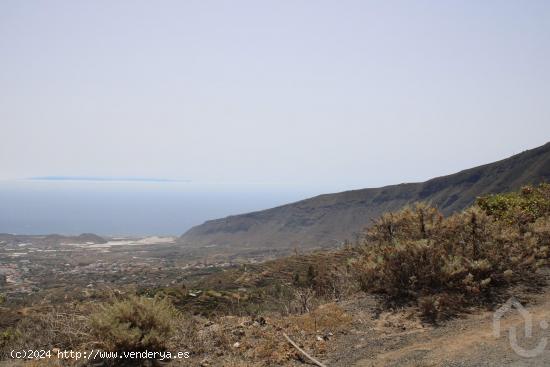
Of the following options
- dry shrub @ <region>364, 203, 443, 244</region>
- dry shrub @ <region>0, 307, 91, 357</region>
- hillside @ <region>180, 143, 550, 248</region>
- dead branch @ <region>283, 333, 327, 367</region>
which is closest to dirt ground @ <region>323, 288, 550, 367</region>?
dead branch @ <region>283, 333, 327, 367</region>

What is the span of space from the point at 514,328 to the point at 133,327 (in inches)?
239

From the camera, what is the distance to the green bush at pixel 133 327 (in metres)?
6.33

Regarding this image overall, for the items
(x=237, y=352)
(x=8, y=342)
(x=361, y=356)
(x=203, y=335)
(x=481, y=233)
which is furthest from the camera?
(x=481, y=233)

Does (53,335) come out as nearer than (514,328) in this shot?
No

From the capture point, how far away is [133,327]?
259 inches

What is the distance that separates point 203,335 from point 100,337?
1715 millimetres

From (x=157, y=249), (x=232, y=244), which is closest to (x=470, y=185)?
(x=232, y=244)

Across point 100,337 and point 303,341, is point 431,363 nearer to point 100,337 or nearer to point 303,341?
point 303,341

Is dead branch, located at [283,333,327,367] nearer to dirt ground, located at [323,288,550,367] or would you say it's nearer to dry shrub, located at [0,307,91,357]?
dirt ground, located at [323,288,550,367]

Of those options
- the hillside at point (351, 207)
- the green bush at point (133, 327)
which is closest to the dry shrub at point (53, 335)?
the green bush at point (133, 327)

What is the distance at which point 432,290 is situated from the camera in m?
8.36

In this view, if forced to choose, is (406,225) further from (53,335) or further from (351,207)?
(351,207)

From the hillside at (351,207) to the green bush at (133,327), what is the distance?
71.4 metres

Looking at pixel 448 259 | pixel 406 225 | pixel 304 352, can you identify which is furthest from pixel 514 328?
pixel 406 225
